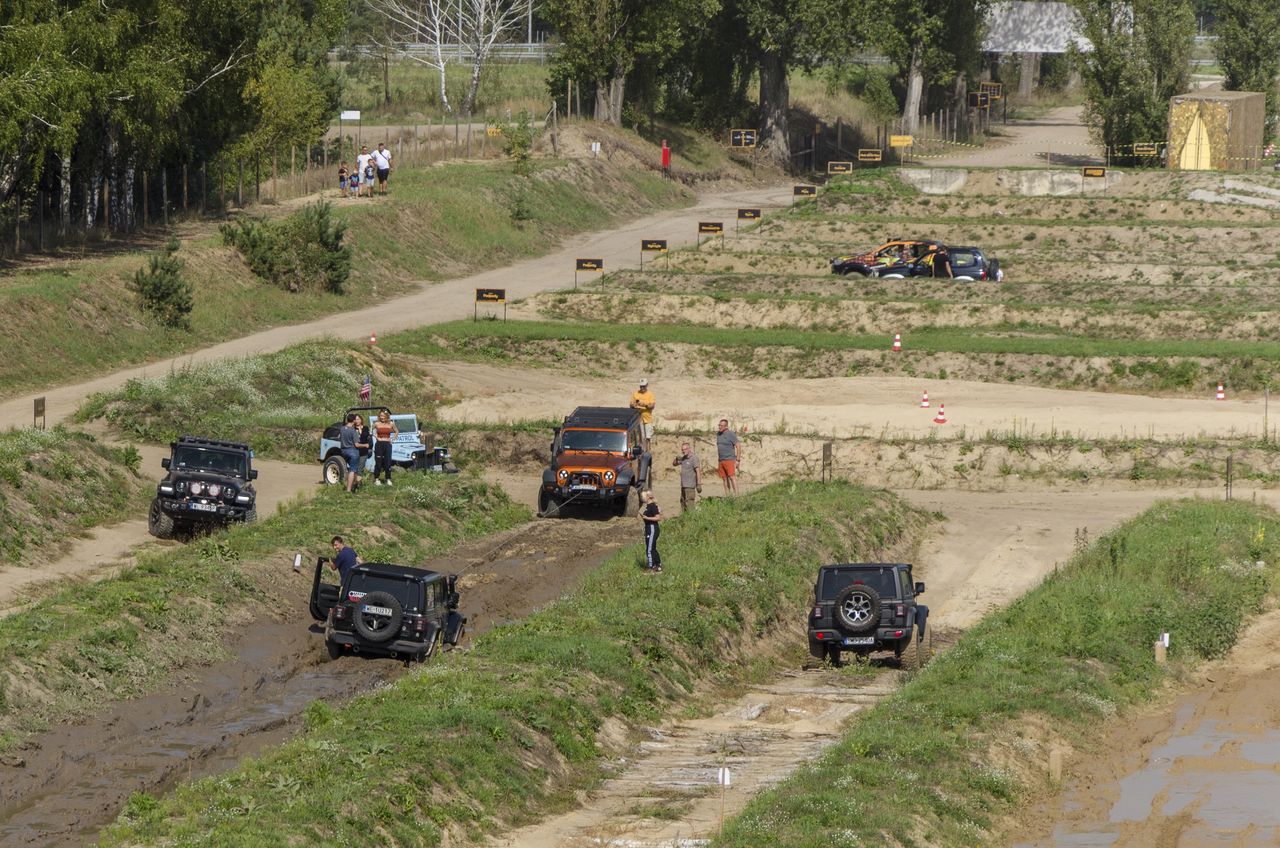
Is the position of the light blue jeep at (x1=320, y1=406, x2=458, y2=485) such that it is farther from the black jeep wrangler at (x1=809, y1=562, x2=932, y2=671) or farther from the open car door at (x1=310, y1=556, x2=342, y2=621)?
the black jeep wrangler at (x1=809, y1=562, x2=932, y2=671)

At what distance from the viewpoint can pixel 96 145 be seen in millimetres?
59719

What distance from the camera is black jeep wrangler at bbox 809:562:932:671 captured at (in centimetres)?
2789

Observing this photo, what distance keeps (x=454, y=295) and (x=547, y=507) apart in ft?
96.1

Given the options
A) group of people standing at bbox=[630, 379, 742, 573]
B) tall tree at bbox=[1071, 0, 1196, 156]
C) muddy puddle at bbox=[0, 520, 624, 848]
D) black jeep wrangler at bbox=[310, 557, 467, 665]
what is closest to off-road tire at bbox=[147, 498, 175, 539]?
muddy puddle at bbox=[0, 520, 624, 848]

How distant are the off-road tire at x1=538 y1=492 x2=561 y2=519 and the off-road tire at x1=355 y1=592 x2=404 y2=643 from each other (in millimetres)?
11912

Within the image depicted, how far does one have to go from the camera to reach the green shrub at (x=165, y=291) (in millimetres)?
55094

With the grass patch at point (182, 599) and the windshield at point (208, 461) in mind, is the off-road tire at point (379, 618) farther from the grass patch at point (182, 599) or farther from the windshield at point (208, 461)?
the windshield at point (208, 461)

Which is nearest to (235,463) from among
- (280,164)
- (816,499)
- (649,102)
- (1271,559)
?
(816,499)

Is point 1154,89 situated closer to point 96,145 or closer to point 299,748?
point 96,145

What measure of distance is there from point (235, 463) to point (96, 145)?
27.7 metres

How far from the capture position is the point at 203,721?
24.5m

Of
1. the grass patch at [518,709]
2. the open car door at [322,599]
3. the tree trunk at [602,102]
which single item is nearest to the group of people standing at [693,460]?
the grass patch at [518,709]

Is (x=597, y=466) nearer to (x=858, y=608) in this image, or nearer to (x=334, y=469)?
(x=334, y=469)

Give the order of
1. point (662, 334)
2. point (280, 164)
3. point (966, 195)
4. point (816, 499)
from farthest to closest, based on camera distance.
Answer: point (966, 195), point (280, 164), point (662, 334), point (816, 499)
